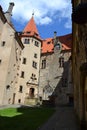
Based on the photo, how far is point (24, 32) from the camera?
48688mm

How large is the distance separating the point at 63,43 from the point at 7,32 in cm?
1548

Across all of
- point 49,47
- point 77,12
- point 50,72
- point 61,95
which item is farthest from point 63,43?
point 77,12

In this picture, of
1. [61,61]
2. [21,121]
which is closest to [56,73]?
[61,61]

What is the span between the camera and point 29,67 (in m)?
44.2

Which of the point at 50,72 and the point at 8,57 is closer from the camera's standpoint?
the point at 8,57

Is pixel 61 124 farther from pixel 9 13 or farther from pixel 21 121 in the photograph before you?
pixel 9 13

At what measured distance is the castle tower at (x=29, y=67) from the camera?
41.6 m

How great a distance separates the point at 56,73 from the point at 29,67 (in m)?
5.75

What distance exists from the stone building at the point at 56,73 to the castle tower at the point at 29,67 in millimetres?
1494

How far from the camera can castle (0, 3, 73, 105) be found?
1406 inches

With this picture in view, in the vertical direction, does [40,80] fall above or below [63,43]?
below

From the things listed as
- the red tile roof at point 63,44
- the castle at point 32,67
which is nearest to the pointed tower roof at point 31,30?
the castle at point 32,67

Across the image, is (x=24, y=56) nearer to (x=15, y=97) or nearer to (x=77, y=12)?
(x=15, y=97)

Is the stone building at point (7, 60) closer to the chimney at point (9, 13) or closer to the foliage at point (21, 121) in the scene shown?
the chimney at point (9, 13)
